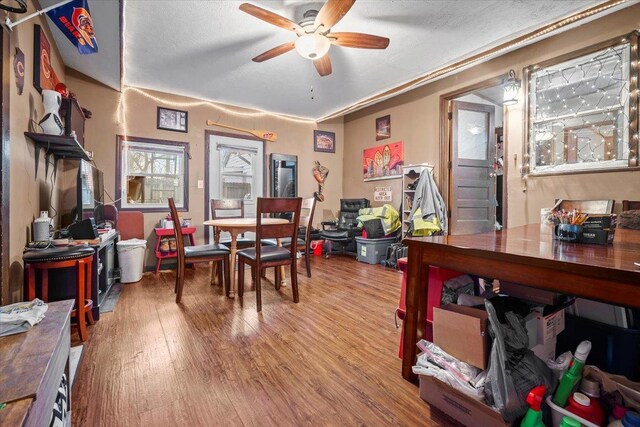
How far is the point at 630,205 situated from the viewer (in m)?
2.47

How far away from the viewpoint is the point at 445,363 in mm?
1281

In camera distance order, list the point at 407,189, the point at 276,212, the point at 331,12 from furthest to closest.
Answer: the point at 407,189
the point at 276,212
the point at 331,12

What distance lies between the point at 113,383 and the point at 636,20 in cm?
466

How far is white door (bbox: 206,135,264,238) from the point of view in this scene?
15.5 feet

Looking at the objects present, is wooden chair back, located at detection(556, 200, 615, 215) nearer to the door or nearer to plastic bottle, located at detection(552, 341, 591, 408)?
the door

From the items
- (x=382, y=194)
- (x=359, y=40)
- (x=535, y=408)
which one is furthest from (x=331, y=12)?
(x=382, y=194)

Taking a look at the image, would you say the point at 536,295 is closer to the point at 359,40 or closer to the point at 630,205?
the point at 630,205

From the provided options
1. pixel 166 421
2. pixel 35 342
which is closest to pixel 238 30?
pixel 35 342

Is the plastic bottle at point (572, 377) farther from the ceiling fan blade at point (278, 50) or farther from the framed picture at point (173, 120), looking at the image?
the framed picture at point (173, 120)

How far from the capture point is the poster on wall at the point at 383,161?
15.8 feet

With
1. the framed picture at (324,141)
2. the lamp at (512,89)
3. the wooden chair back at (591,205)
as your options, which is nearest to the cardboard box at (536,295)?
the wooden chair back at (591,205)

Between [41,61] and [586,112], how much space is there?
4883 mm

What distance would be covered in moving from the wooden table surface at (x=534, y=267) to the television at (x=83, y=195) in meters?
2.70

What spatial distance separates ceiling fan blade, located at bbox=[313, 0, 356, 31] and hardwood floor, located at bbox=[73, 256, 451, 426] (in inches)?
93.7
